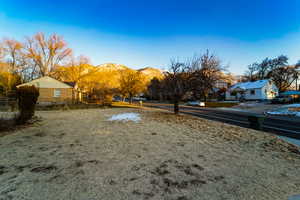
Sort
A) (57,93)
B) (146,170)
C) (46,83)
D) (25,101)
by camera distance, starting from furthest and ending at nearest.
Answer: (57,93) → (46,83) → (25,101) → (146,170)

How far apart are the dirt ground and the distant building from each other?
20.3 metres

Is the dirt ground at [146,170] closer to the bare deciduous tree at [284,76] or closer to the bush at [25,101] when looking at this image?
the bush at [25,101]

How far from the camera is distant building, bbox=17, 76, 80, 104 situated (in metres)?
21.0

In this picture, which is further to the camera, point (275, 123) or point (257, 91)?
Answer: point (257, 91)

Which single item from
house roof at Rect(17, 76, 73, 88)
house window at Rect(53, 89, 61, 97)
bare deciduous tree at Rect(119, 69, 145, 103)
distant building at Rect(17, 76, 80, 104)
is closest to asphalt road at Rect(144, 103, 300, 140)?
bare deciduous tree at Rect(119, 69, 145, 103)

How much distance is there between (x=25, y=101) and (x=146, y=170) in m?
8.68

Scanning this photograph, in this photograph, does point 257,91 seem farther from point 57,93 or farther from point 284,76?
point 57,93

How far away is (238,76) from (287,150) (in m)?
60.9

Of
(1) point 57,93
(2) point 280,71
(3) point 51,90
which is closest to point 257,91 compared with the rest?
(2) point 280,71

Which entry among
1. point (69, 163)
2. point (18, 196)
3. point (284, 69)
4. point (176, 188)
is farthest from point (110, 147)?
point (284, 69)

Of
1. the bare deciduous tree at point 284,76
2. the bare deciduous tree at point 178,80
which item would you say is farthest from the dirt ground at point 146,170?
the bare deciduous tree at point 284,76

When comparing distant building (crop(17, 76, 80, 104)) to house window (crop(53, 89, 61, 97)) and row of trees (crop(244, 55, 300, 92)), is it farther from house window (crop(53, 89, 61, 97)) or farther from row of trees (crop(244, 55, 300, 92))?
row of trees (crop(244, 55, 300, 92))

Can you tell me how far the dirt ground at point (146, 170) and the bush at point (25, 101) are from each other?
3449 millimetres

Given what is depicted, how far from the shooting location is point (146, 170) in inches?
109
